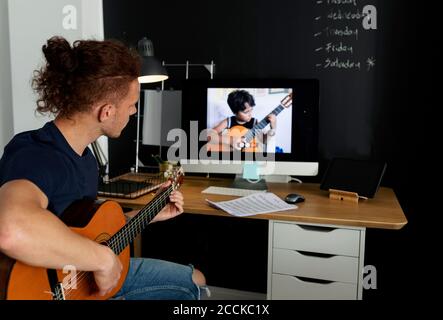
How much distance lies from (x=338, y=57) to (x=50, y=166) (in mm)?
1588

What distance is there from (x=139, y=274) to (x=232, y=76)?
3.98 feet

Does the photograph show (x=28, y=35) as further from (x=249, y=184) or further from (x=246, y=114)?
(x=249, y=184)

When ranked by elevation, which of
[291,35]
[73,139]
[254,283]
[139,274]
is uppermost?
[291,35]

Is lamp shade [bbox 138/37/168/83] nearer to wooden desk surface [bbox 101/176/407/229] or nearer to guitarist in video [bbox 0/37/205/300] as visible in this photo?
wooden desk surface [bbox 101/176/407/229]

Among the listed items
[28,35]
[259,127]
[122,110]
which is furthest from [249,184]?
[28,35]

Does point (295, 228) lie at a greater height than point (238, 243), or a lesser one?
greater

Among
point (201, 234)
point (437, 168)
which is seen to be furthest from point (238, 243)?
point (437, 168)

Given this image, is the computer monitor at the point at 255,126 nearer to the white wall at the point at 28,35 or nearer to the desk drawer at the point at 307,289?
the desk drawer at the point at 307,289

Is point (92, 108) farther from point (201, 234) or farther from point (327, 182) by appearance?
point (201, 234)

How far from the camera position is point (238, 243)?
2590 mm

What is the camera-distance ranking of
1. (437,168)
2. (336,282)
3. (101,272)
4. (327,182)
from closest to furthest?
(101,272)
(336,282)
(327,182)
(437,168)

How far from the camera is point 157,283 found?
1584 mm

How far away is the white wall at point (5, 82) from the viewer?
8.06 ft

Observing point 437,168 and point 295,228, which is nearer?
point 295,228
